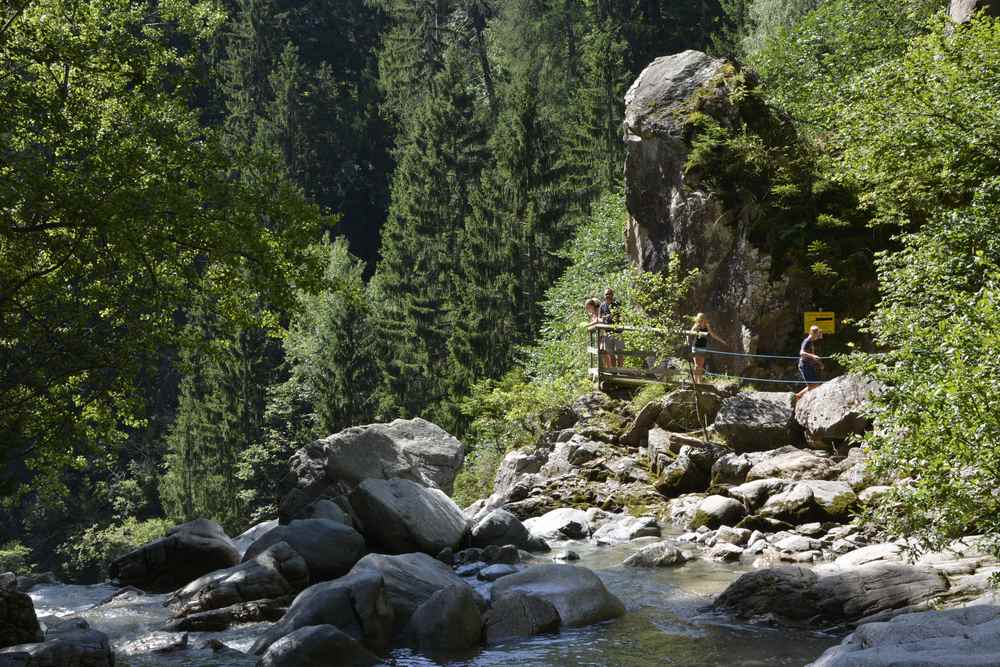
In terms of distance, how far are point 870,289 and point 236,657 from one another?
16128mm

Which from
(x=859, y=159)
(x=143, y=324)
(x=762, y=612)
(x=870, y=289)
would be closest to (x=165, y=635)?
(x=143, y=324)

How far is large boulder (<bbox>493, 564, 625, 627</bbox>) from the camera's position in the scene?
10656 millimetres

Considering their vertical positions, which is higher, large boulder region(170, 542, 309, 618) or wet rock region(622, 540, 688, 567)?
large boulder region(170, 542, 309, 618)

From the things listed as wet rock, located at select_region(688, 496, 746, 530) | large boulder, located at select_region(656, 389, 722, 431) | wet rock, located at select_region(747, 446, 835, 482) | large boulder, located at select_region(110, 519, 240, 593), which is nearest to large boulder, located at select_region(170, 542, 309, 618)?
large boulder, located at select_region(110, 519, 240, 593)

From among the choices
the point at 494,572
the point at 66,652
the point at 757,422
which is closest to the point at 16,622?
the point at 66,652

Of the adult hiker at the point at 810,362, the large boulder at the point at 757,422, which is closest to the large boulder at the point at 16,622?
the large boulder at the point at 757,422

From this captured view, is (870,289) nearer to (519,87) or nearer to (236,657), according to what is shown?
(236,657)

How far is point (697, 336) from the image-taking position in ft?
64.7

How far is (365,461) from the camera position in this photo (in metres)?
17.9

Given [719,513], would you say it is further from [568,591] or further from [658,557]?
[568,591]

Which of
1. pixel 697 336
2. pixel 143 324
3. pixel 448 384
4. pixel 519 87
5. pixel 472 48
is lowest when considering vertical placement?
pixel 448 384

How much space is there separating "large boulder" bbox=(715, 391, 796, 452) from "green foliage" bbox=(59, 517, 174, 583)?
39461 millimetres

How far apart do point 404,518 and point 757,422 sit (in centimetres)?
667

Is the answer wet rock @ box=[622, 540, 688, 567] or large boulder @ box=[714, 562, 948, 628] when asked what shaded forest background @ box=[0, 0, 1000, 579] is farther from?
wet rock @ box=[622, 540, 688, 567]
